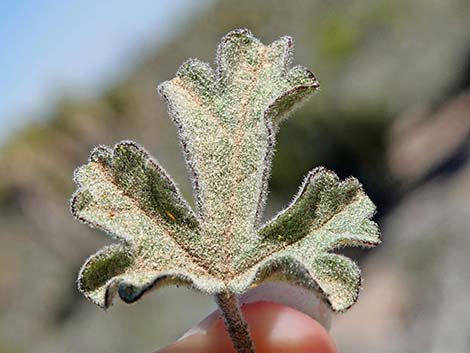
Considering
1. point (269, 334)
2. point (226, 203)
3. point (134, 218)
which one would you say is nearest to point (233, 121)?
point (226, 203)

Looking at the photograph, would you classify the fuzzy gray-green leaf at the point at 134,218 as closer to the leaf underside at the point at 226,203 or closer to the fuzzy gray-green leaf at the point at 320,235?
the leaf underside at the point at 226,203

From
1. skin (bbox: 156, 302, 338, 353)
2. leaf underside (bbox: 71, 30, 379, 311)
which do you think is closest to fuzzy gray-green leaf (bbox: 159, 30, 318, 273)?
leaf underside (bbox: 71, 30, 379, 311)

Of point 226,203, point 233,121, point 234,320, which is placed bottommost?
point 234,320

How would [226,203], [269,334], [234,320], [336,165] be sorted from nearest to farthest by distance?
[234,320], [226,203], [269,334], [336,165]

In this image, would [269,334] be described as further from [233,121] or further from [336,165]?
[336,165]

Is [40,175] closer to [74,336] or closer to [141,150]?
[74,336]

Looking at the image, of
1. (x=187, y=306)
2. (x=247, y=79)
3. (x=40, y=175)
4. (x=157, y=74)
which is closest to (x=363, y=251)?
(x=187, y=306)

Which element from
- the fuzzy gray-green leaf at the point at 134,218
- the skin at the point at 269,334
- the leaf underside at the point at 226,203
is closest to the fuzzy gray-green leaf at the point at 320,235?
the leaf underside at the point at 226,203

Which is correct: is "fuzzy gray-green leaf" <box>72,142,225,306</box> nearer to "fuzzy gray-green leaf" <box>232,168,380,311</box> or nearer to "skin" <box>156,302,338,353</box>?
"fuzzy gray-green leaf" <box>232,168,380,311</box>
